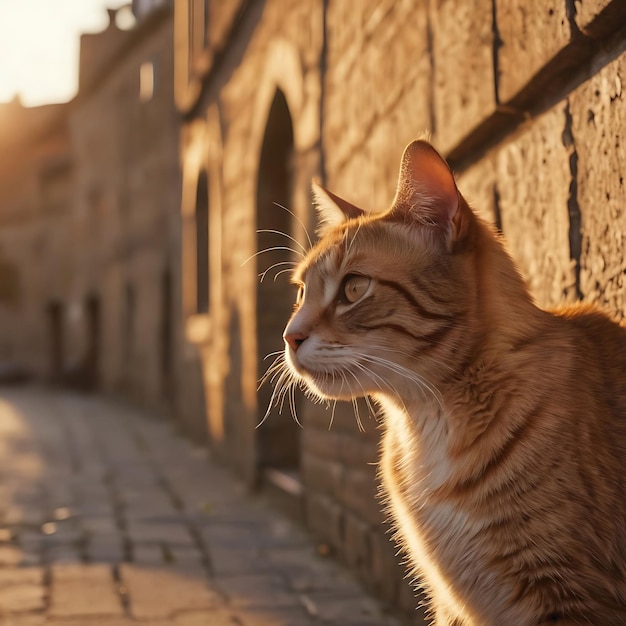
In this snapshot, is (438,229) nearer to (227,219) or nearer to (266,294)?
(266,294)

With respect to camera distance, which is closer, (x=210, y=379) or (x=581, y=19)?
(x=581, y=19)

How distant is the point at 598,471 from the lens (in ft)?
5.54

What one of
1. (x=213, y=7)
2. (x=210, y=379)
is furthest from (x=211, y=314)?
(x=213, y=7)

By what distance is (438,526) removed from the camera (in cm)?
189

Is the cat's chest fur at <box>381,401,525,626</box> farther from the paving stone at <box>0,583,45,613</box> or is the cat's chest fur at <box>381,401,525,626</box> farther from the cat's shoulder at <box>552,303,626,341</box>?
the paving stone at <box>0,583,45,613</box>

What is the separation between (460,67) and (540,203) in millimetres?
687

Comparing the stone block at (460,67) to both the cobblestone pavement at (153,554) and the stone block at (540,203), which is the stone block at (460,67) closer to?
the stone block at (540,203)

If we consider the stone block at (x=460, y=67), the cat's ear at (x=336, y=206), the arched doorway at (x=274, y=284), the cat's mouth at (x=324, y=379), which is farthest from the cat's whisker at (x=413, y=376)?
the arched doorway at (x=274, y=284)

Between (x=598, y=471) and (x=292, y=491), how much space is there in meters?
3.63

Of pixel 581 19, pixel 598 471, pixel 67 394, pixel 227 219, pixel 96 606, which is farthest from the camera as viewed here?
pixel 67 394

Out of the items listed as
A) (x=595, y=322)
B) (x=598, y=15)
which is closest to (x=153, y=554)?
(x=595, y=322)

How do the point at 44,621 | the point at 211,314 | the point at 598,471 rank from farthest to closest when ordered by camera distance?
the point at 211,314 → the point at 44,621 → the point at 598,471

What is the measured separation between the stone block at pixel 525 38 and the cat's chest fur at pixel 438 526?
3.29 ft

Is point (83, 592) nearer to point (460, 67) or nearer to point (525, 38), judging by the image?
point (460, 67)
